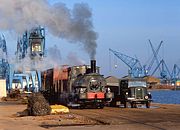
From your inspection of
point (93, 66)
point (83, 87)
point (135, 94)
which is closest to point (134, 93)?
point (135, 94)

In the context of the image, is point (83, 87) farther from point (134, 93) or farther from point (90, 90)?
point (134, 93)

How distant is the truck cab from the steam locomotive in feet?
10.2

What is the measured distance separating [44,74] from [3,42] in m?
58.3

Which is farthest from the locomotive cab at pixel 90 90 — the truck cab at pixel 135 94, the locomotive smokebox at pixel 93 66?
the truck cab at pixel 135 94

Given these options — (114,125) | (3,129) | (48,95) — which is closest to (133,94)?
(48,95)

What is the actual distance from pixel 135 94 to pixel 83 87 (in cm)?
661

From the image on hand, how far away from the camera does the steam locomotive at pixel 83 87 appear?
42.2 meters

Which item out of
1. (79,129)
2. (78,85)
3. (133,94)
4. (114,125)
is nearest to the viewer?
(79,129)

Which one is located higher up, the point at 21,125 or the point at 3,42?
the point at 3,42

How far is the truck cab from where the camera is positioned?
4606cm

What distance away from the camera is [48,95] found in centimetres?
5388

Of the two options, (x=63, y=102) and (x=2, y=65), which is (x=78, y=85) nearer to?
(x=63, y=102)

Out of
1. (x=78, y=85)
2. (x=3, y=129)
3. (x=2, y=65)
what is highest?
(x=2, y=65)

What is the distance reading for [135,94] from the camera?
46188 mm
